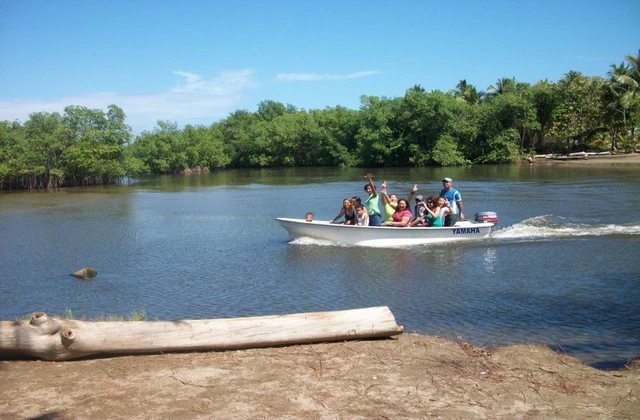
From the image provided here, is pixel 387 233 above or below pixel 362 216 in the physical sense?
below

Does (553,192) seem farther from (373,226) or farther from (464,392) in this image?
(464,392)

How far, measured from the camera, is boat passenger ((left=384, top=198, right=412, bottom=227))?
15.7 m

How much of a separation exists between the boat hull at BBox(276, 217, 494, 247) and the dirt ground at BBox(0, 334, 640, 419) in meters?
8.90

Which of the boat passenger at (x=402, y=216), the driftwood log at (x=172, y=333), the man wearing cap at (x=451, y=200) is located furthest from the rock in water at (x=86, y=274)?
the man wearing cap at (x=451, y=200)

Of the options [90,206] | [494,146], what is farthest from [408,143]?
[90,206]

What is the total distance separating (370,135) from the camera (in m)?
64.7

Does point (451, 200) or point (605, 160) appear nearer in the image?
point (451, 200)

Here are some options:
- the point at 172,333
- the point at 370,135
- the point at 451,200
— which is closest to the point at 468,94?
the point at 370,135

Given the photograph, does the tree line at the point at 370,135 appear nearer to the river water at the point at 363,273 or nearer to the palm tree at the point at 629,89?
the palm tree at the point at 629,89

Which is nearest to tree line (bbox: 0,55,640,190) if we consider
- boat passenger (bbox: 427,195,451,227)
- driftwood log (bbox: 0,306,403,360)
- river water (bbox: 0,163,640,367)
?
river water (bbox: 0,163,640,367)

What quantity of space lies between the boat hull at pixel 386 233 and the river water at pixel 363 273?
30cm

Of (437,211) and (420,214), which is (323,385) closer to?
(437,211)

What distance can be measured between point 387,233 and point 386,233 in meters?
0.03

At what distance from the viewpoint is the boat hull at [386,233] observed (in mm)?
15633
